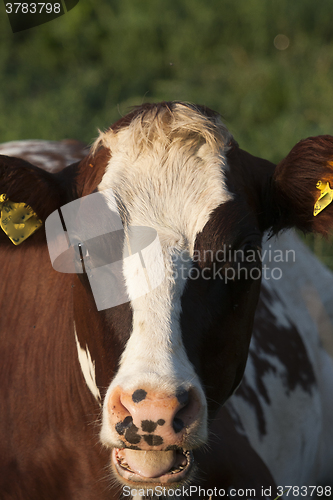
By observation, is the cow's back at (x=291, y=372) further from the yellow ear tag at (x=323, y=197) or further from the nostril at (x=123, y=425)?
the nostril at (x=123, y=425)

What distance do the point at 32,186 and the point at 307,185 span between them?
3.51 feet

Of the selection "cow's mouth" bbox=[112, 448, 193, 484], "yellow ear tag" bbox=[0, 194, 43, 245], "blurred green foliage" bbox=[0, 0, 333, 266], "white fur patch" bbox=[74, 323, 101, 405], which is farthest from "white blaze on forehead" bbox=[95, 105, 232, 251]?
"blurred green foliage" bbox=[0, 0, 333, 266]

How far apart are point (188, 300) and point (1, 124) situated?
4751mm

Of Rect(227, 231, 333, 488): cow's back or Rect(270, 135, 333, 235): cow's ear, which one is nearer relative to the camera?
Rect(270, 135, 333, 235): cow's ear

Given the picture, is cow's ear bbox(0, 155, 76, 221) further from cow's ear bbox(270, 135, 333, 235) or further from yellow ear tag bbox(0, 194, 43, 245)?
cow's ear bbox(270, 135, 333, 235)

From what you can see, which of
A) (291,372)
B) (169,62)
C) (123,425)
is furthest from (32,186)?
(169,62)

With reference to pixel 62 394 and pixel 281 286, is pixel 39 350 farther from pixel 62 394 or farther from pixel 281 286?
pixel 281 286

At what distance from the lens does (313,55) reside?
7.18 m

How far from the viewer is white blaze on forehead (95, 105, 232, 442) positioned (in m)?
1.92

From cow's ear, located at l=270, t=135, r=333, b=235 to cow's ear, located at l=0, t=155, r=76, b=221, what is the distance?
2.81 ft

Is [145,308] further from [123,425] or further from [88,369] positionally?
[88,369]

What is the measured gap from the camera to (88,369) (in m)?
2.40

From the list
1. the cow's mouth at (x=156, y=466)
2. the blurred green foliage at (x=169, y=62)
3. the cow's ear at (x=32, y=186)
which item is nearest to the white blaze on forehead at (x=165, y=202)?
the cow's mouth at (x=156, y=466)

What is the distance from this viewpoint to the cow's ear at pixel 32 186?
7.75 ft
